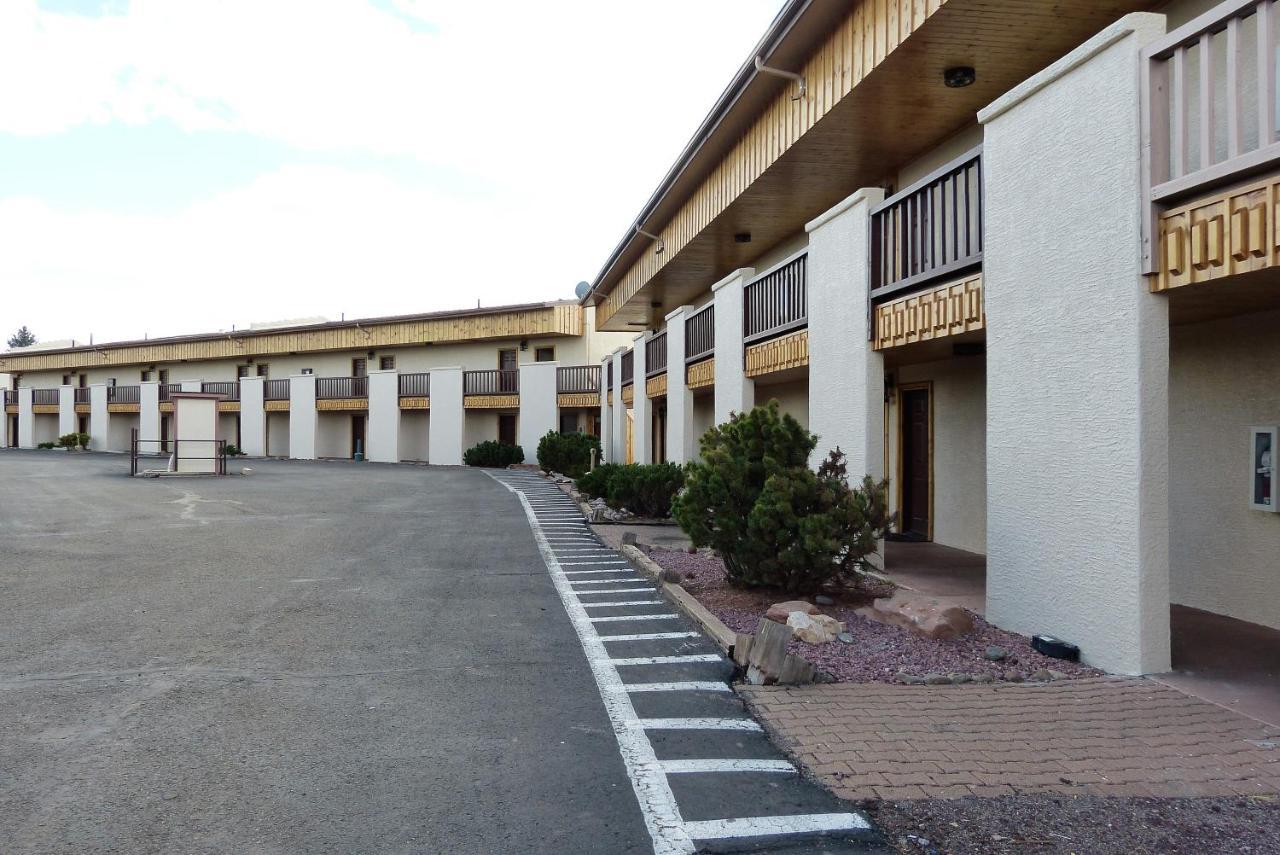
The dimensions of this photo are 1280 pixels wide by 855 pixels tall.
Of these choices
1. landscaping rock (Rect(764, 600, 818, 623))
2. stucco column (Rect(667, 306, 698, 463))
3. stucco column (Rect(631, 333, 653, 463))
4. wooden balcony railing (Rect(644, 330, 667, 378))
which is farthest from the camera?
stucco column (Rect(631, 333, 653, 463))

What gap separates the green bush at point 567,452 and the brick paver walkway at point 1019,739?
2190 centimetres

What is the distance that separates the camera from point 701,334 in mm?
16328

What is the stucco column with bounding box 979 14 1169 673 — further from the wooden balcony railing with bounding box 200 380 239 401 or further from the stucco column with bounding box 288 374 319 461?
the wooden balcony railing with bounding box 200 380 239 401

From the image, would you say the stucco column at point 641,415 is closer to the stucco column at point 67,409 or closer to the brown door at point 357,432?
the brown door at point 357,432

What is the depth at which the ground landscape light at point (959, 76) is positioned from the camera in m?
8.40

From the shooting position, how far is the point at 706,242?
16031mm

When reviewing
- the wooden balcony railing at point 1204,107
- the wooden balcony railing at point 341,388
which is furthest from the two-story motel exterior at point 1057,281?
the wooden balcony railing at point 341,388

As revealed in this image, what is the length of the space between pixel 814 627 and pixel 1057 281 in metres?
3.06

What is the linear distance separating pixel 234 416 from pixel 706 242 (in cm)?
3894

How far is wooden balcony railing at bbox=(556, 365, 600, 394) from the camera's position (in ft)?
117

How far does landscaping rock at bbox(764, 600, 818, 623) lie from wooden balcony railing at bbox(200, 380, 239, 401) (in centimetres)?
4422

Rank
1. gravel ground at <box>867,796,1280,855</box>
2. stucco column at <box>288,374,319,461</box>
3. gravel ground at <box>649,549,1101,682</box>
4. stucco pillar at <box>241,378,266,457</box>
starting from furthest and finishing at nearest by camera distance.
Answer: stucco pillar at <box>241,378,266,457</box>, stucco column at <box>288,374,319,461</box>, gravel ground at <box>649,549,1101,682</box>, gravel ground at <box>867,796,1280,855</box>

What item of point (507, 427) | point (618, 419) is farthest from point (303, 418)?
point (618, 419)

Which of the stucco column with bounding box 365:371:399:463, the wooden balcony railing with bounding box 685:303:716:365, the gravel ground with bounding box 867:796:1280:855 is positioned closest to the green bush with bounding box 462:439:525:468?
the stucco column with bounding box 365:371:399:463
